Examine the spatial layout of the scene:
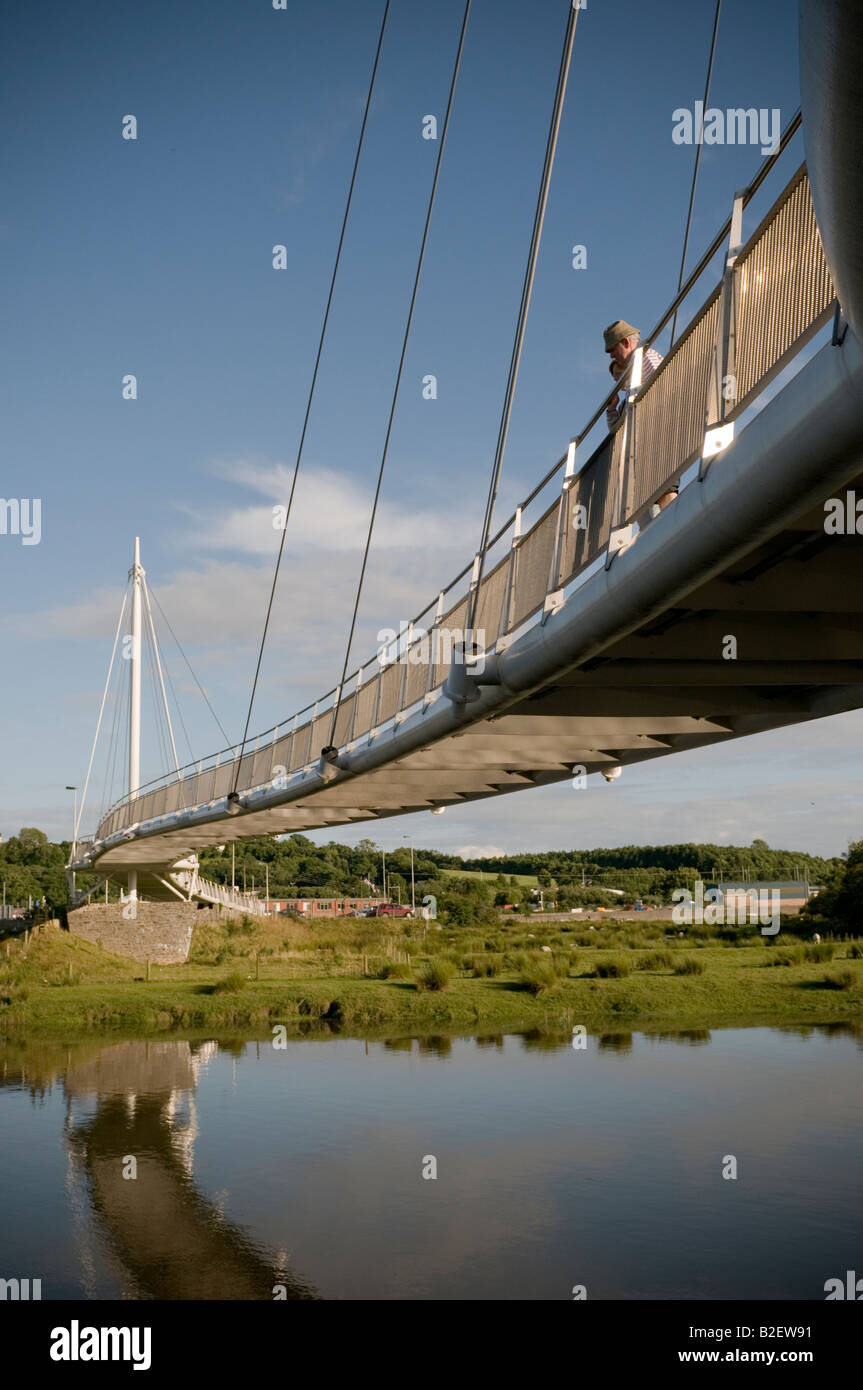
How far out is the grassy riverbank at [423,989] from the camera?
90.0 feet

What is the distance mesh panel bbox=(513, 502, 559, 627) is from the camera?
26.6 ft

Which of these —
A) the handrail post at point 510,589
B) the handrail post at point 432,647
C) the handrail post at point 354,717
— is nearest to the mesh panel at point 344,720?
the handrail post at point 354,717

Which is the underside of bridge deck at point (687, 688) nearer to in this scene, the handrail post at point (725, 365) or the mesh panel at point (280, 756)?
the handrail post at point (725, 365)

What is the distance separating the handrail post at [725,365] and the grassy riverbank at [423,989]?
907 inches

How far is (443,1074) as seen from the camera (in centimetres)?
2178

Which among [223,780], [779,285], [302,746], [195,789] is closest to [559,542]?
[779,285]

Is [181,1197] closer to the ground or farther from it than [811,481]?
closer to the ground

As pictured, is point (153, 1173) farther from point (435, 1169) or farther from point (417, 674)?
point (417, 674)

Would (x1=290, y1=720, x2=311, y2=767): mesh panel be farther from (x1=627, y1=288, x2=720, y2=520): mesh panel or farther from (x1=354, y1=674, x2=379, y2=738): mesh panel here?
(x1=627, y1=288, x2=720, y2=520): mesh panel

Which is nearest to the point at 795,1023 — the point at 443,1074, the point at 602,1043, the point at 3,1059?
the point at 602,1043

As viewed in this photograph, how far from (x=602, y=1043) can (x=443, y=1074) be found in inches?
175

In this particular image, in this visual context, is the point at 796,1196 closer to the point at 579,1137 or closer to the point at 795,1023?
the point at 579,1137

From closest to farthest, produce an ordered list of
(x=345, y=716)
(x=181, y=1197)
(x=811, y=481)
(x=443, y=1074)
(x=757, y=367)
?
(x=811, y=481)
(x=757, y=367)
(x=345, y=716)
(x=181, y=1197)
(x=443, y=1074)
